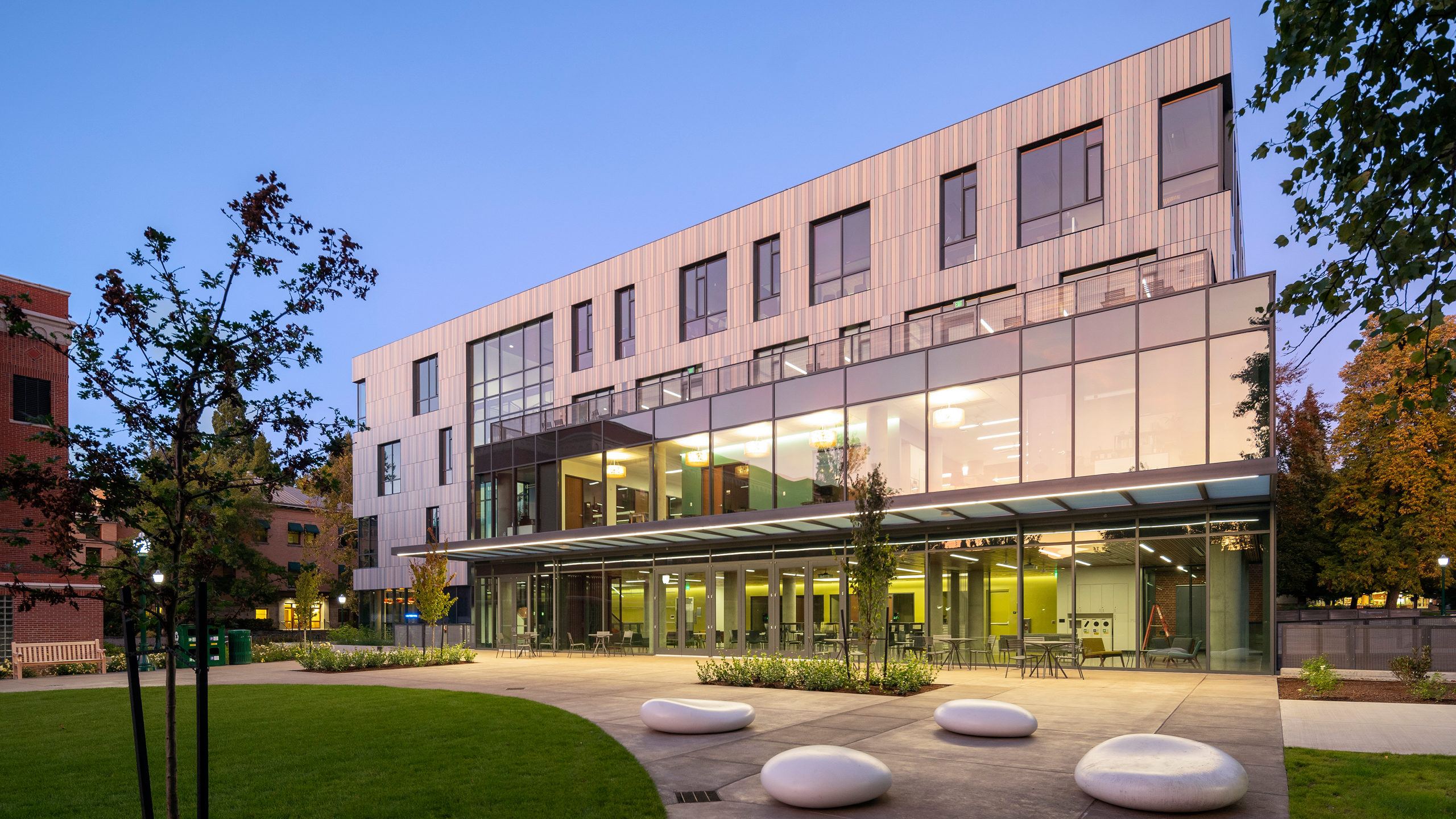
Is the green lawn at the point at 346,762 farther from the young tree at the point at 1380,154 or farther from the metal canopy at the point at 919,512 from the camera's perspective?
the metal canopy at the point at 919,512

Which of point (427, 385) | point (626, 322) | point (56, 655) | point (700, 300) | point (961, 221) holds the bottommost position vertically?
point (56, 655)

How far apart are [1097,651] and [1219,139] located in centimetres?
1178

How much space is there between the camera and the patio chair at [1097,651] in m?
19.2

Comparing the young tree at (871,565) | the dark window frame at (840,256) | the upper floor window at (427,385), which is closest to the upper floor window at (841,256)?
the dark window frame at (840,256)

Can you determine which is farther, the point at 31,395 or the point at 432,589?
the point at 31,395

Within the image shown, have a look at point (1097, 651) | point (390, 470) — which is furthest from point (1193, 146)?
point (390, 470)

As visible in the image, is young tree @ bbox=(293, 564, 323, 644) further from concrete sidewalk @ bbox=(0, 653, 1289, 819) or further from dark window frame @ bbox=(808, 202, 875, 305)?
dark window frame @ bbox=(808, 202, 875, 305)

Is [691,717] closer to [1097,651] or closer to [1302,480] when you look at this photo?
[1097,651]

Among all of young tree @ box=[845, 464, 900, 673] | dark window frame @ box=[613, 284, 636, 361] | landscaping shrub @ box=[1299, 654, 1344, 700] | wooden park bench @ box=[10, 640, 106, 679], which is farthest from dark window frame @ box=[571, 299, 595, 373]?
landscaping shrub @ box=[1299, 654, 1344, 700]

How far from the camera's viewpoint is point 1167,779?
24.1 feet

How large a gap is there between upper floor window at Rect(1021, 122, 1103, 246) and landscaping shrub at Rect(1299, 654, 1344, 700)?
11322 millimetres

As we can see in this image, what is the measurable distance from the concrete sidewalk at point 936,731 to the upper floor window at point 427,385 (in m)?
22.2

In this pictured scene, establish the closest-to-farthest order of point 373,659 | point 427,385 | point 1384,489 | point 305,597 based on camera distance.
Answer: point 373,659, point 1384,489, point 305,597, point 427,385

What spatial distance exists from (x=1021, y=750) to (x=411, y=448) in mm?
37212
